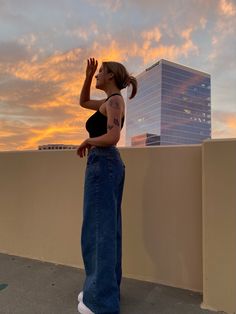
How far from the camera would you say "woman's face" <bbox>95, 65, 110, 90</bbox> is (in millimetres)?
2301

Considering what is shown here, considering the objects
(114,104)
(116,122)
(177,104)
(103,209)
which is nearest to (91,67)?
(114,104)

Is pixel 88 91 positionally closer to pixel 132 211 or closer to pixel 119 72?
pixel 119 72

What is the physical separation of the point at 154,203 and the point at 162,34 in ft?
18.0

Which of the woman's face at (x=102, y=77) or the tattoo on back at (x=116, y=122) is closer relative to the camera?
the tattoo on back at (x=116, y=122)

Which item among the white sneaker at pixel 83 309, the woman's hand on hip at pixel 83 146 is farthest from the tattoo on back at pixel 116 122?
the white sneaker at pixel 83 309

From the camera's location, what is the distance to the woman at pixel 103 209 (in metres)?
2.11

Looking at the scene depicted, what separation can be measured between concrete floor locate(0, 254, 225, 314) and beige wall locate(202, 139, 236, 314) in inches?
7.1

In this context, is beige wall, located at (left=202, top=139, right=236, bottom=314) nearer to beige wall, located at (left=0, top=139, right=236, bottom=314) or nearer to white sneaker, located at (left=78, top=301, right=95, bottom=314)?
beige wall, located at (left=0, top=139, right=236, bottom=314)

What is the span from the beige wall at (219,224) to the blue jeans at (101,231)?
0.67 m

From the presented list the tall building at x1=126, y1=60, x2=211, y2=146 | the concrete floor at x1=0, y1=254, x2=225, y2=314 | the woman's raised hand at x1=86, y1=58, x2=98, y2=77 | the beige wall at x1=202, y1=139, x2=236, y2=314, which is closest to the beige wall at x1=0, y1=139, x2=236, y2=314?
the beige wall at x1=202, y1=139, x2=236, y2=314

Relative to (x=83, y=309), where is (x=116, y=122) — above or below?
above

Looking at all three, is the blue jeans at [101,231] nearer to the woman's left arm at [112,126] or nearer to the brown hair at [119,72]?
the woman's left arm at [112,126]

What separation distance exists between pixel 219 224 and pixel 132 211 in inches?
35.3

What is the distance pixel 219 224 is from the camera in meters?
2.26
